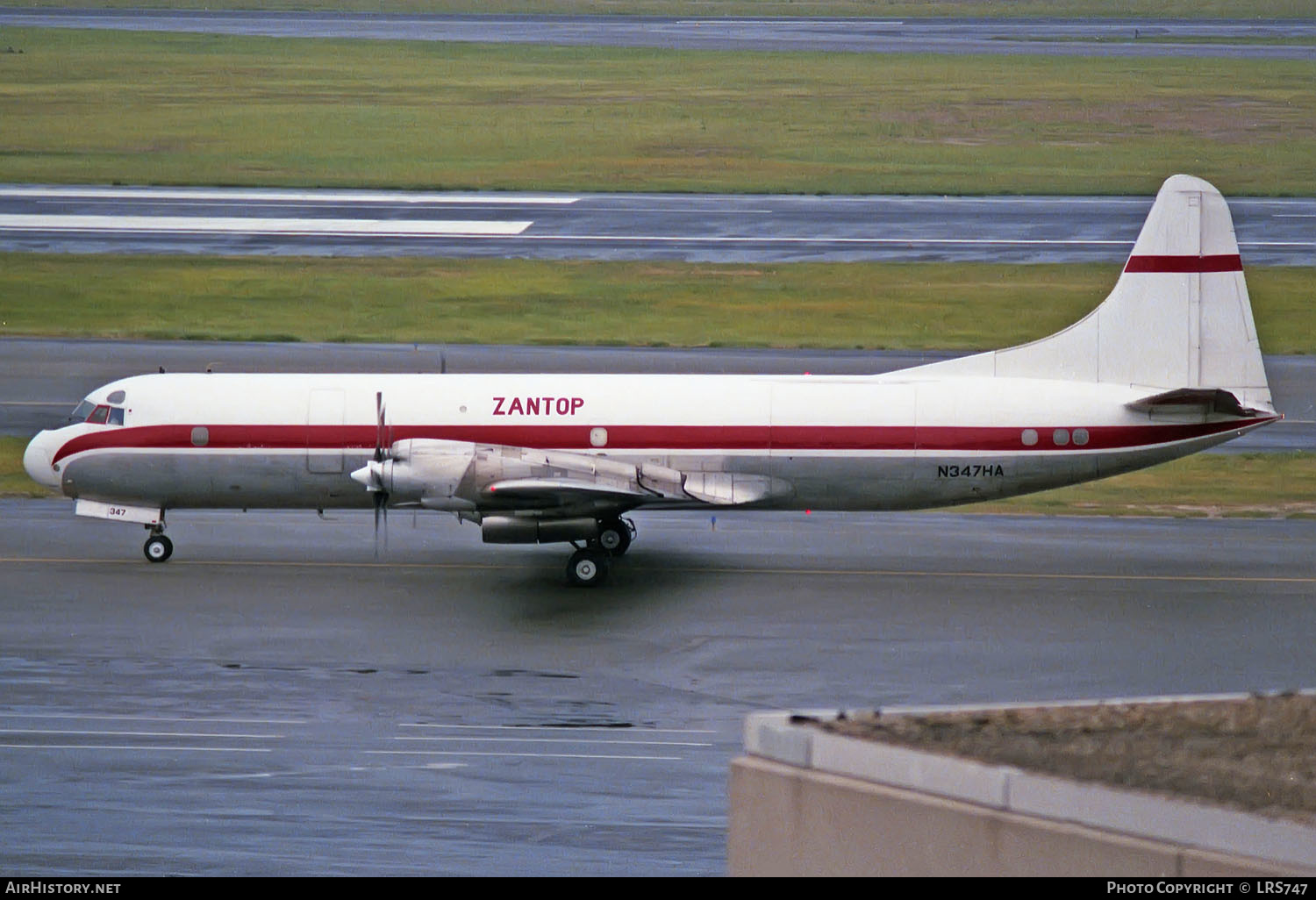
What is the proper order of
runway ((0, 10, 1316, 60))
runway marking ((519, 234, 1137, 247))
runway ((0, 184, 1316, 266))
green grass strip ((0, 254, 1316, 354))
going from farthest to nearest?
runway ((0, 10, 1316, 60)) → runway marking ((519, 234, 1137, 247)) → runway ((0, 184, 1316, 266)) → green grass strip ((0, 254, 1316, 354))

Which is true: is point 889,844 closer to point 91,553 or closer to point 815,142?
point 91,553

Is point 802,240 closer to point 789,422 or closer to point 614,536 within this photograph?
point 789,422

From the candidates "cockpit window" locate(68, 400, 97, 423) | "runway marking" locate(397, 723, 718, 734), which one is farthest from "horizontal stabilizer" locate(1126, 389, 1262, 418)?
"cockpit window" locate(68, 400, 97, 423)

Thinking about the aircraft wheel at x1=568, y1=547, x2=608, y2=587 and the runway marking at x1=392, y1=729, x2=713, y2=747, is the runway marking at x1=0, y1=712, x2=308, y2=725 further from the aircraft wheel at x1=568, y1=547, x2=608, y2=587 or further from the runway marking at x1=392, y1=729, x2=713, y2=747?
the aircraft wheel at x1=568, y1=547, x2=608, y2=587

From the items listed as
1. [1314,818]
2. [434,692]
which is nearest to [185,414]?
[434,692]

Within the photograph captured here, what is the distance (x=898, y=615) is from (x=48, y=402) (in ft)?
85.0

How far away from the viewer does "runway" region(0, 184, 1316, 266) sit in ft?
220

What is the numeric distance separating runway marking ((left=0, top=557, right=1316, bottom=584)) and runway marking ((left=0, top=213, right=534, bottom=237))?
3664 centimetres

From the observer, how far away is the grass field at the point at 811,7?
138 metres

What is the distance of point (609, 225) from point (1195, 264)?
134 feet

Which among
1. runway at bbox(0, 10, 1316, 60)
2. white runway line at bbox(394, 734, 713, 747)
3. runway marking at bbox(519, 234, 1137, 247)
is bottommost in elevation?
white runway line at bbox(394, 734, 713, 747)

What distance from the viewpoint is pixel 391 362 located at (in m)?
51.2

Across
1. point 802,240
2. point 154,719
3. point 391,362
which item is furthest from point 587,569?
point 802,240

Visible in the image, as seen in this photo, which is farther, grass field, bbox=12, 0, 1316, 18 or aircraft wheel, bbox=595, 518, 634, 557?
grass field, bbox=12, 0, 1316, 18
